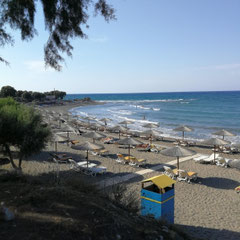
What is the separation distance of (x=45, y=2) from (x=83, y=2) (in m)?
0.84

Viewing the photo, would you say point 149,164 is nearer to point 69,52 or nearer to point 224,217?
point 224,217

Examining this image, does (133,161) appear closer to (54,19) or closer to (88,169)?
(88,169)

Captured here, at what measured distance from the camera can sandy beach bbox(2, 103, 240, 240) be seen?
747cm

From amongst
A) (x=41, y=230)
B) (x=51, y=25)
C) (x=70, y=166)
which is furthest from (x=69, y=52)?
(x=70, y=166)

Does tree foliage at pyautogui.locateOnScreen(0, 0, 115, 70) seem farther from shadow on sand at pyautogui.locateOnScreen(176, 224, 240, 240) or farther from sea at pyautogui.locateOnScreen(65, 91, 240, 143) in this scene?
sea at pyautogui.locateOnScreen(65, 91, 240, 143)

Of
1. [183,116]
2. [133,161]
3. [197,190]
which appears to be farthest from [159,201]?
[183,116]

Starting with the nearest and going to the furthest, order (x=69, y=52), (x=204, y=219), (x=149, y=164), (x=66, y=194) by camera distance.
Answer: (x=66, y=194), (x=69, y=52), (x=204, y=219), (x=149, y=164)

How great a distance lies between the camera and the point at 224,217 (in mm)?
8133

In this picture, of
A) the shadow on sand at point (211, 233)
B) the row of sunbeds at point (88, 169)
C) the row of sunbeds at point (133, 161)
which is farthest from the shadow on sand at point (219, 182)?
the row of sunbeds at point (88, 169)

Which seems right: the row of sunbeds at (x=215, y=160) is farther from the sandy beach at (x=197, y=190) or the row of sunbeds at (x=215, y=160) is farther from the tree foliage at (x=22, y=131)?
the tree foliage at (x=22, y=131)

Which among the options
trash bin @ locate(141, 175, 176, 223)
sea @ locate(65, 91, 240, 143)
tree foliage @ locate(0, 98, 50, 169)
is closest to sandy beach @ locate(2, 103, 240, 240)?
trash bin @ locate(141, 175, 176, 223)

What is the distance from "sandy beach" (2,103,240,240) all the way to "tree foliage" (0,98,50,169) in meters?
1.12

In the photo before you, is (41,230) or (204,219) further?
(204,219)

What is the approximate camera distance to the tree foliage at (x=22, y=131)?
32.5 ft
